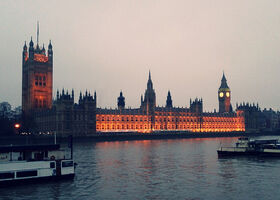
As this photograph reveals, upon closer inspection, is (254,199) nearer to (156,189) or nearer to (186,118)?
(156,189)

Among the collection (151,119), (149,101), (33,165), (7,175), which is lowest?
(7,175)

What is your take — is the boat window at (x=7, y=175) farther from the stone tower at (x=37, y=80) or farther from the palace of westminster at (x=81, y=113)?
the stone tower at (x=37, y=80)

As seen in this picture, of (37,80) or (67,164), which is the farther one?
(37,80)

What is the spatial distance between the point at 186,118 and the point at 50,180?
157 meters

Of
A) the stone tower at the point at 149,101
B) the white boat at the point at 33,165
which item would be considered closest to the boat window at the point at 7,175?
the white boat at the point at 33,165

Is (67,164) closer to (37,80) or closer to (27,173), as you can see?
(27,173)

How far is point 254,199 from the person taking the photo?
3000 cm

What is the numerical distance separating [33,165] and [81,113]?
346ft

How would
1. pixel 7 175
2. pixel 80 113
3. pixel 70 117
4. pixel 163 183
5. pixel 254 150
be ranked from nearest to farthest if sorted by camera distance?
pixel 7 175
pixel 163 183
pixel 254 150
pixel 70 117
pixel 80 113

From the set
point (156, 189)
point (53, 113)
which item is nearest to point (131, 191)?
point (156, 189)

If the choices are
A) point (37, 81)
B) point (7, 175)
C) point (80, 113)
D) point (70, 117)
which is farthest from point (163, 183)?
point (37, 81)

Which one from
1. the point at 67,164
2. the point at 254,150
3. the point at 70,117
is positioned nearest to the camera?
the point at 67,164

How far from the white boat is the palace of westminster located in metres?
96.8

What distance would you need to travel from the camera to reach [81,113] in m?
140
